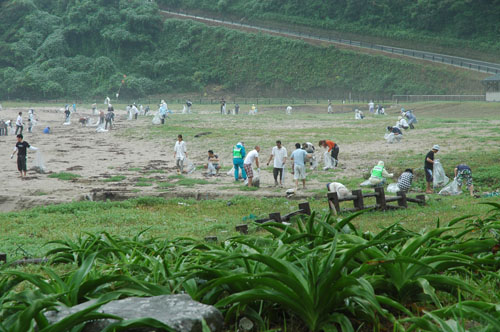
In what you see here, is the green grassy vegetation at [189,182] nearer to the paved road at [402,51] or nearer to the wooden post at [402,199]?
the wooden post at [402,199]

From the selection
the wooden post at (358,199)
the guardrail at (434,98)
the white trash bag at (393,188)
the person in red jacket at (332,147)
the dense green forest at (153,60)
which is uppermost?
the dense green forest at (153,60)

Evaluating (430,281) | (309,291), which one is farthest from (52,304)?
(430,281)

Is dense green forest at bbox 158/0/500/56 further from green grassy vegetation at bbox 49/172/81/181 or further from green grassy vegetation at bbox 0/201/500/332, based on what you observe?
green grassy vegetation at bbox 0/201/500/332

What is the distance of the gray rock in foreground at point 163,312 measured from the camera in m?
2.86

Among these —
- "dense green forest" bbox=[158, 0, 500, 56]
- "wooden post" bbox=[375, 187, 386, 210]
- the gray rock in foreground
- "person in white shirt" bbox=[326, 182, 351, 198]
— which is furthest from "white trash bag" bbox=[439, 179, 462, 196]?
"dense green forest" bbox=[158, 0, 500, 56]

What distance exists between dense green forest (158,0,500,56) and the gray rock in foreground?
64331mm

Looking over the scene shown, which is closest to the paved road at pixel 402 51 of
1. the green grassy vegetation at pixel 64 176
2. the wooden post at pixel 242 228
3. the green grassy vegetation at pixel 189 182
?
the green grassy vegetation at pixel 189 182

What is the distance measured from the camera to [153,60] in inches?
2953

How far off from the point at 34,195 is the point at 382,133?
60.2 ft

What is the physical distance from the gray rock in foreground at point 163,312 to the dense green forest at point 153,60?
58.1 meters

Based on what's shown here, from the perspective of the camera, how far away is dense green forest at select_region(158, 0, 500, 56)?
62438mm

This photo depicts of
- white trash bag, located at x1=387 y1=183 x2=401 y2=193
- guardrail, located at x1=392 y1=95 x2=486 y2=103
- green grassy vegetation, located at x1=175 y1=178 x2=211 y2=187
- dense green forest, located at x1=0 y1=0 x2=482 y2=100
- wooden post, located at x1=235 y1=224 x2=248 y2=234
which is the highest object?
dense green forest, located at x1=0 y1=0 x2=482 y2=100

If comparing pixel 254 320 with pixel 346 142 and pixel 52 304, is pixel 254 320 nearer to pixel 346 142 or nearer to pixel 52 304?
pixel 52 304

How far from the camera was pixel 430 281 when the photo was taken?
11.3 ft
